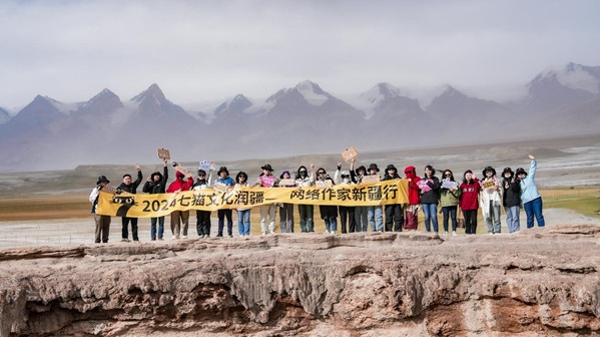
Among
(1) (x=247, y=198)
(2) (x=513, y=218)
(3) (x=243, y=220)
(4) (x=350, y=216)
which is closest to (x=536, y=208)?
(2) (x=513, y=218)

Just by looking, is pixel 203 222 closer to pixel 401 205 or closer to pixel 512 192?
pixel 401 205

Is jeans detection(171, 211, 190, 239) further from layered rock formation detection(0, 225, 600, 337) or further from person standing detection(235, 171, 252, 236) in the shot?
layered rock formation detection(0, 225, 600, 337)

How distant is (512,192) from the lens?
52.6 feet

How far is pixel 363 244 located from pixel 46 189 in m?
89.3

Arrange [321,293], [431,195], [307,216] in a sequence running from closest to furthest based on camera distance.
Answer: [321,293], [431,195], [307,216]

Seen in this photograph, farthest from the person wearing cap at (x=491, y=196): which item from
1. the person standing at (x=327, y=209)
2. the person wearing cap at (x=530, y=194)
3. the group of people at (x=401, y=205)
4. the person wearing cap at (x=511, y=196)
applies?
the person standing at (x=327, y=209)

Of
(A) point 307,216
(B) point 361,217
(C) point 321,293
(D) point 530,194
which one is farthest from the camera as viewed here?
(B) point 361,217

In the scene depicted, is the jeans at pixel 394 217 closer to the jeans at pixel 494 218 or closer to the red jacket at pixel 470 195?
the red jacket at pixel 470 195

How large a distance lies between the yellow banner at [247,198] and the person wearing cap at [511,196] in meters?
2.38

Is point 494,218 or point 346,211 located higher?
point 346,211

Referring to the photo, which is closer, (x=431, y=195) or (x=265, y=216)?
(x=431, y=195)

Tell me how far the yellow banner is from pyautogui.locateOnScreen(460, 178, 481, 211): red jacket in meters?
1.43

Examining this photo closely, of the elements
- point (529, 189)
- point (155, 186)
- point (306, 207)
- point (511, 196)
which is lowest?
point (306, 207)

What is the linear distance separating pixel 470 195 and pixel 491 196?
0.53 metres
